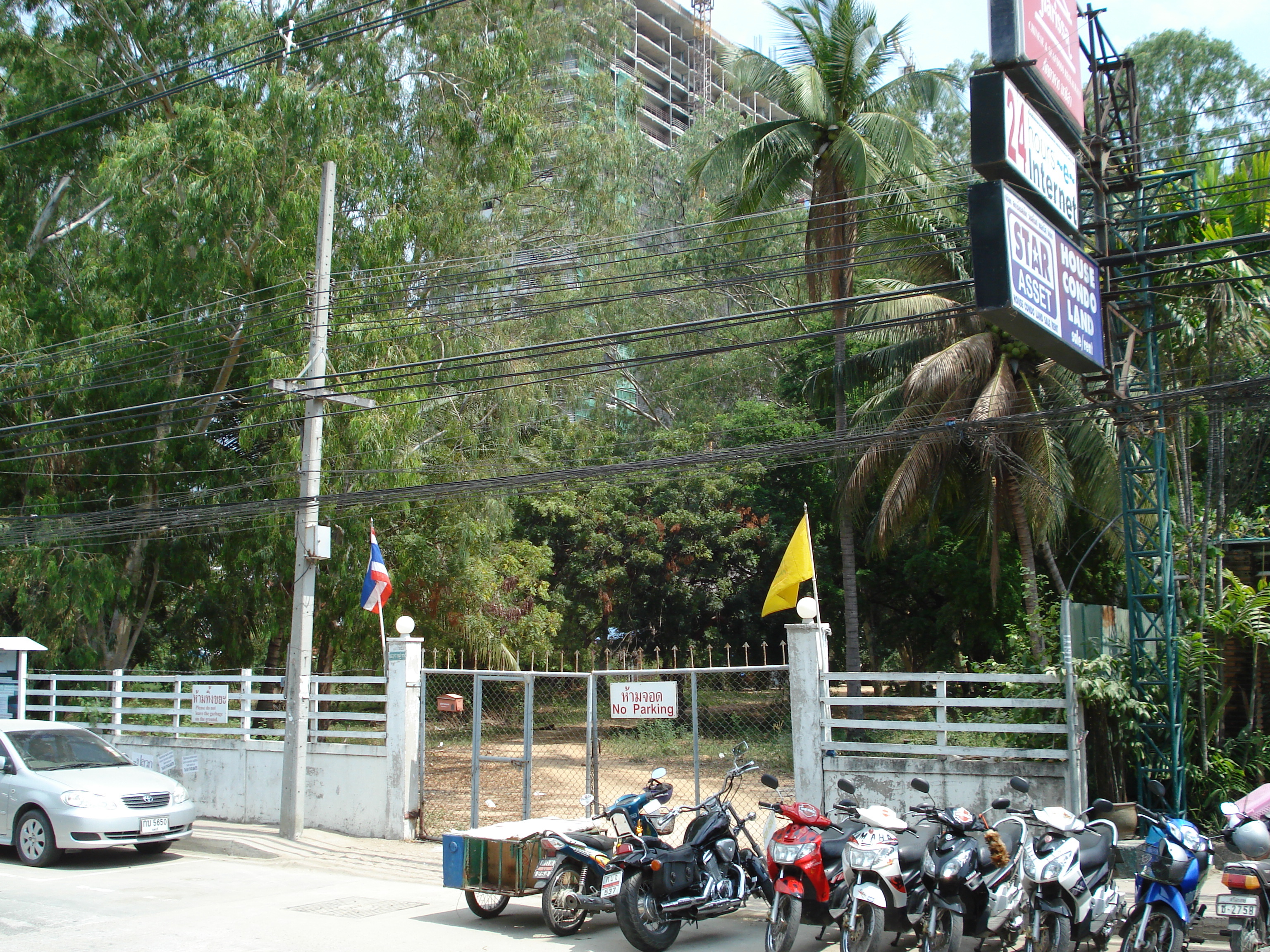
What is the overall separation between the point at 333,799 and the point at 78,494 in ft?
41.6

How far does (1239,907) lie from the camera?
6.62 metres

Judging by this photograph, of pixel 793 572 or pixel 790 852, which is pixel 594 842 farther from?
pixel 793 572

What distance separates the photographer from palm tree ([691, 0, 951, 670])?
69.1 ft

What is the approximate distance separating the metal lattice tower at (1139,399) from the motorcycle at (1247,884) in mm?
3759

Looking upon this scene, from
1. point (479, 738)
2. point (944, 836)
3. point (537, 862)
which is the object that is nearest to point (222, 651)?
point (479, 738)

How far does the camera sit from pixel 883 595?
27.9m

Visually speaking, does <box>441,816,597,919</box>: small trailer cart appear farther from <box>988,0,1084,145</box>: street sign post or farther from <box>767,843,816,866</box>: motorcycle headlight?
<box>988,0,1084,145</box>: street sign post

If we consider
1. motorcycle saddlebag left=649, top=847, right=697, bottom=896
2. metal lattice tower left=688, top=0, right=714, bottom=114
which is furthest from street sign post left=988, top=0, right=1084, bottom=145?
metal lattice tower left=688, top=0, right=714, bottom=114

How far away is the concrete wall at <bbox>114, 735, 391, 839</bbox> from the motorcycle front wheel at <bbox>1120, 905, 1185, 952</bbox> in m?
8.34

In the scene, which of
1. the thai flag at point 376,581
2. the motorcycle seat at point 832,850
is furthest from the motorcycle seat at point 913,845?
the thai flag at point 376,581

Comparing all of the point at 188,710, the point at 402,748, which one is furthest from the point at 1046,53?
the point at 188,710

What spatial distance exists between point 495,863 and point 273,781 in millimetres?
6157

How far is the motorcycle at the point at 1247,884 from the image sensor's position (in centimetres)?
663

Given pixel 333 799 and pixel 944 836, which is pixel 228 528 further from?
pixel 944 836
